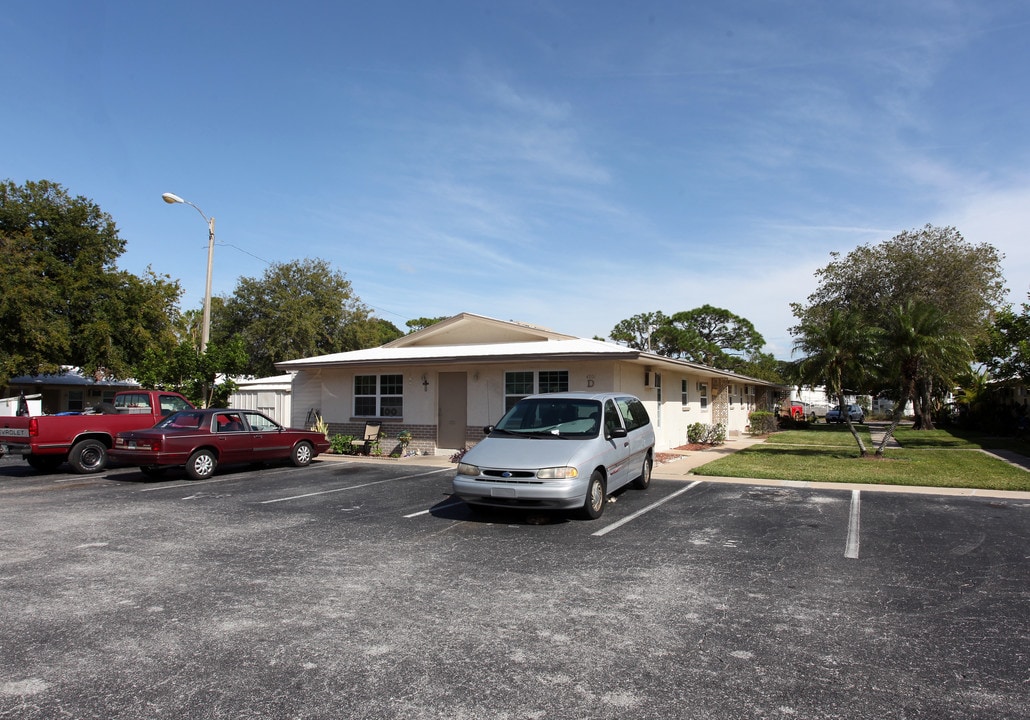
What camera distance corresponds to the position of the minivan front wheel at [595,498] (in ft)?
26.3

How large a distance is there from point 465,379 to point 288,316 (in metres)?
24.0

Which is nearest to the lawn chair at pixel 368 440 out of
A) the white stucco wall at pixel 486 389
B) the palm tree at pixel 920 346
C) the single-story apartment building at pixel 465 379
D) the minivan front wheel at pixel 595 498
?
the single-story apartment building at pixel 465 379

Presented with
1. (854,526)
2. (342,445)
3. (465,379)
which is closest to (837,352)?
(854,526)

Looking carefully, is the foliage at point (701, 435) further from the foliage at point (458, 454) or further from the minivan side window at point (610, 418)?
the minivan side window at point (610, 418)

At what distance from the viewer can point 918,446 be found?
21375 millimetres

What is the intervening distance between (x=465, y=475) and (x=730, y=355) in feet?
194

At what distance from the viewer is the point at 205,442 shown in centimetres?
1230

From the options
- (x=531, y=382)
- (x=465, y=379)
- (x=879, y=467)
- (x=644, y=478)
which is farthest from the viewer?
(x=465, y=379)

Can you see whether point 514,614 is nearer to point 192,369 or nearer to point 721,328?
point 192,369

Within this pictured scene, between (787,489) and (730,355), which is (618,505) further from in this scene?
(730,355)

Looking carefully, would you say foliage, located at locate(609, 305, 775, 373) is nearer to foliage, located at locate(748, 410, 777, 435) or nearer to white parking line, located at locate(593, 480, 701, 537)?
foliage, located at locate(748, 410, 777, 435)

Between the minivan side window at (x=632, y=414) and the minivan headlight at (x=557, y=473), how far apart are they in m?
2.43

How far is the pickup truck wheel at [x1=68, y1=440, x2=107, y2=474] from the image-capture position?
516 inches

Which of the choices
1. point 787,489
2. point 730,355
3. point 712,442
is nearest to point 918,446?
point 712,442
